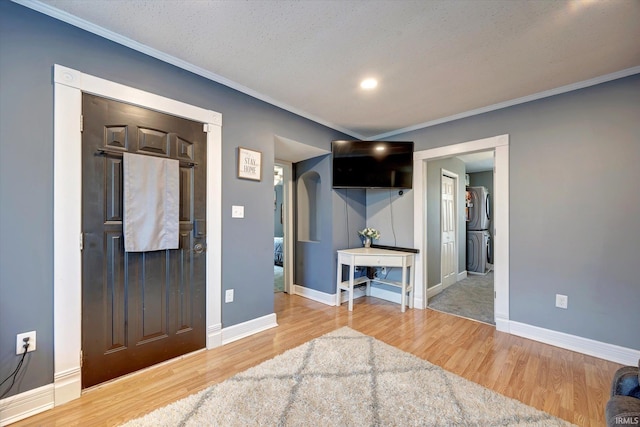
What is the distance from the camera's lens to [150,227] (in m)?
1.94

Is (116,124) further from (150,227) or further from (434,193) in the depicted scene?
(434,193)

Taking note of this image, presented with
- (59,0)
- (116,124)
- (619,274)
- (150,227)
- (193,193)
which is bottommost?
(619,274)

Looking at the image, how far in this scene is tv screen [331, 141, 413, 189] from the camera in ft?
11.5

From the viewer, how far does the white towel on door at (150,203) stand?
73.0 inches

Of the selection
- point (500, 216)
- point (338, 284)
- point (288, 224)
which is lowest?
point (338, 284)

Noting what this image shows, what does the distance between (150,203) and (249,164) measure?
0.95m

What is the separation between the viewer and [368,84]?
2.43 metres

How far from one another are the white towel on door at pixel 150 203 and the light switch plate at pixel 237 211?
506 millimetres

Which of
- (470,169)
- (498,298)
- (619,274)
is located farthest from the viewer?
(470,169)

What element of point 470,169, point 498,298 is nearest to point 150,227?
point 498,298

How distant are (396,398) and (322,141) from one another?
2.80 metres

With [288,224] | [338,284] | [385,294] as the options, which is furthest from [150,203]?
[385,294]

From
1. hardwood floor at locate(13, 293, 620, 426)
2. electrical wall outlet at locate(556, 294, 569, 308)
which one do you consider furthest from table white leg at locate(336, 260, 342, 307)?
electrical wall outlet at locate(556, 294, 569, 308)

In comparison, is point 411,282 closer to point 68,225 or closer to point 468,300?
point 468,300
